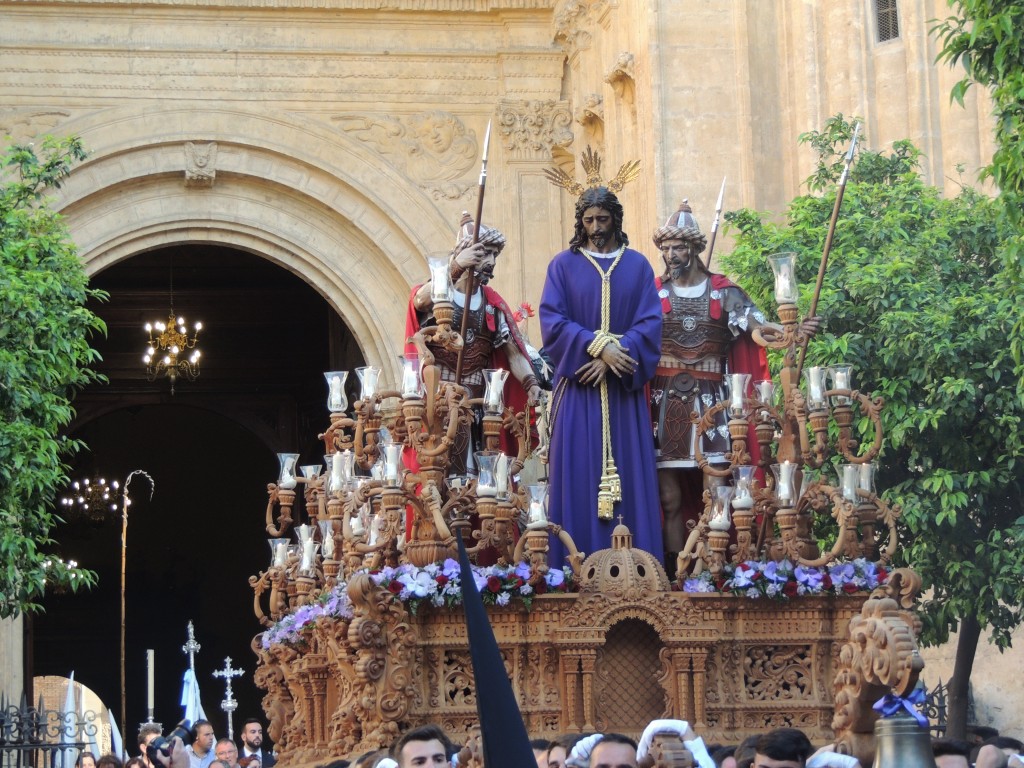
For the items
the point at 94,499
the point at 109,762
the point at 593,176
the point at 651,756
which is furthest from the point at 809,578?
the point at 94,499

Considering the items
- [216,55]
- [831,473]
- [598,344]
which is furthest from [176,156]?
[598,344]

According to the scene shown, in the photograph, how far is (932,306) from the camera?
42.2ft

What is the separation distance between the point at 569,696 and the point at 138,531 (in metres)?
24.4

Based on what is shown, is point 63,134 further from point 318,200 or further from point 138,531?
point 138,531

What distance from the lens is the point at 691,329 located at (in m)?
10.1

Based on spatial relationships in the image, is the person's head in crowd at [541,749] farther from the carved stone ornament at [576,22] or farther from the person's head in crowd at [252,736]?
the carved stone ornament at [576,22]

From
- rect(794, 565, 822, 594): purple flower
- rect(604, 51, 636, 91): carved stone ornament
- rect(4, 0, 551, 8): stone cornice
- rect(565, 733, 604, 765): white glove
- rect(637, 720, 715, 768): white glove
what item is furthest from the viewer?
rect(4, 0, 551, 8): stone cornice

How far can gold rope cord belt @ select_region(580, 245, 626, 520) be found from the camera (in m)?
9.38

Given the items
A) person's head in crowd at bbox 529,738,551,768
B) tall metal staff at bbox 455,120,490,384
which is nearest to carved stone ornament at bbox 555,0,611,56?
tall metal staff at bbox 455,120,490,384

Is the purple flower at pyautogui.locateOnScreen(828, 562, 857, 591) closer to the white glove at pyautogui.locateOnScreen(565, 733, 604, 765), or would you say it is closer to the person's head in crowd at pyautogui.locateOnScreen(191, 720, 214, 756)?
the white glove at pyautogui.locateOnScreen(565, 733, 604, 765)

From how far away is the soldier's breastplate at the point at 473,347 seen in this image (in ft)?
32.9

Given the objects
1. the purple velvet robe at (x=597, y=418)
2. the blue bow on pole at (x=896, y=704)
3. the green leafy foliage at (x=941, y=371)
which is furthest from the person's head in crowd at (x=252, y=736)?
the blue bow on pole at (x=896, y=704)

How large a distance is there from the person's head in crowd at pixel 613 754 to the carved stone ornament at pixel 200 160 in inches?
607

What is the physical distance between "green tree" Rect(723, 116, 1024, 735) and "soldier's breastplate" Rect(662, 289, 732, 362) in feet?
8.84
